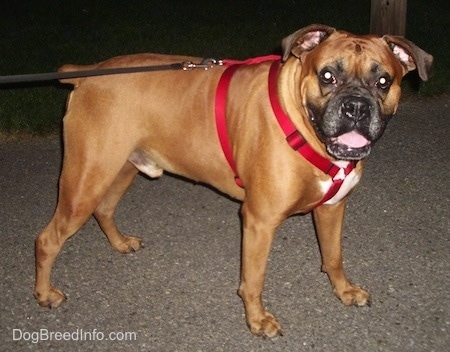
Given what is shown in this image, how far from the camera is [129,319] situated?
12.1ft

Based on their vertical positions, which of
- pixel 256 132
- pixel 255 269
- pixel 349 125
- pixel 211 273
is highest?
pixel 349 125

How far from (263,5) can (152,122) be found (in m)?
8.83

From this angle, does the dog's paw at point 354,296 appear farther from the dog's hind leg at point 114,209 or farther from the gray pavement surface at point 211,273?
the dog's hind leg at point 114,209

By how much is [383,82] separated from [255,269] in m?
1.27

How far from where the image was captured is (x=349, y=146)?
2.98 meters

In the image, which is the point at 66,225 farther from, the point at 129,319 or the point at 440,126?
the point at 440,126

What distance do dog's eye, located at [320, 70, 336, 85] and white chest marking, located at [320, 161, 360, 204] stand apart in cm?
46

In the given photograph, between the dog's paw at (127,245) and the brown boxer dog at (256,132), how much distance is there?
2.09 feet

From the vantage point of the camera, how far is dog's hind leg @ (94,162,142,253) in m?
4.08

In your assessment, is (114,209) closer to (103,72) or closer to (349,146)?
(103,72)

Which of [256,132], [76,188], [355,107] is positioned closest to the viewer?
[355,107]

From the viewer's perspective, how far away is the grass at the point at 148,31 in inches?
279

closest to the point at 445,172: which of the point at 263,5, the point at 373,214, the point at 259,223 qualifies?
the point at 373,214

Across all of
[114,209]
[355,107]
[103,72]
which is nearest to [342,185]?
[355,107]
